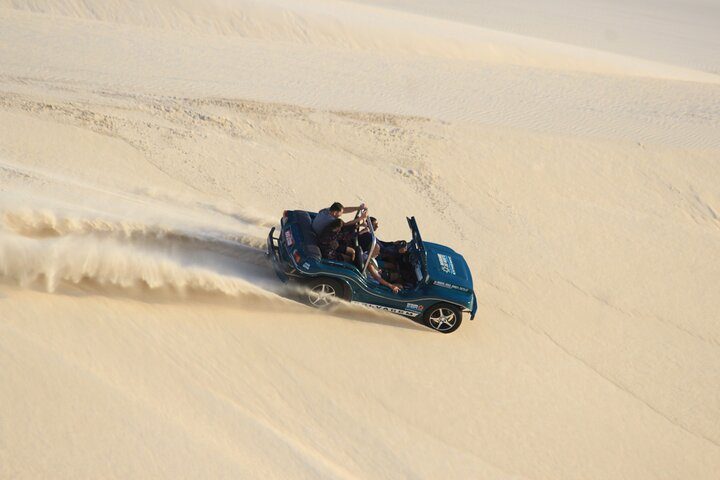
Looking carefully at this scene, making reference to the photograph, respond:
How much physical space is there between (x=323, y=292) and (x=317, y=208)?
141 inches

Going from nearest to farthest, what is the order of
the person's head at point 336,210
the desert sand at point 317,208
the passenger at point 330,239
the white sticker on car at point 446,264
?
the desert sand at point 317,208
the person's head at point 336,210
the passenger at point 330,239
the white sticker on car at point 446,264

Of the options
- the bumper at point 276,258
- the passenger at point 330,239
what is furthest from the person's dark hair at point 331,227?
the bumper at point 276,258

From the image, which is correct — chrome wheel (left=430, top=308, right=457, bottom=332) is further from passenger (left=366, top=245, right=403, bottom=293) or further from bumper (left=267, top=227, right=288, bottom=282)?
bumper (left=267, top=227, right=288, bottom=282)

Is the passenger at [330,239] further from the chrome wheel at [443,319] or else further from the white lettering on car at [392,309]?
the chrome wheel at [443,319]

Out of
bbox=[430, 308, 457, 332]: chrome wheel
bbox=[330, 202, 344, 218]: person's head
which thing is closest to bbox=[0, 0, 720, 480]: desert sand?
bbox=[430, 308, 457, 332]: chrome wheel

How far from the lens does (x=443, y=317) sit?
34.5 ft

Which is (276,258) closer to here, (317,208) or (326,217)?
(326,217)

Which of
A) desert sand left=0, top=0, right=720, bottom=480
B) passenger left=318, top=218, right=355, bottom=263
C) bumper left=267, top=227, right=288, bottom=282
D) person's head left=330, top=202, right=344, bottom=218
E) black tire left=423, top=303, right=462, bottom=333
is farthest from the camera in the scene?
black tire left=423, top=303, right=462, bottom=333

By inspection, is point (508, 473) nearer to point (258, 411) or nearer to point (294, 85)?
point (258, 411)

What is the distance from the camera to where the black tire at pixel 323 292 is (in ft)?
33.0

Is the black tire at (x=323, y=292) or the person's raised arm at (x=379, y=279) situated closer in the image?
the black tire at (x=323, y=292)

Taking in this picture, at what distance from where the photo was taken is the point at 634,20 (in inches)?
1746

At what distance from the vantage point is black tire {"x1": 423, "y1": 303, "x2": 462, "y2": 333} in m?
10.4

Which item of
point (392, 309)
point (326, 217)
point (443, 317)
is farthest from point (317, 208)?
point (443, 317)
